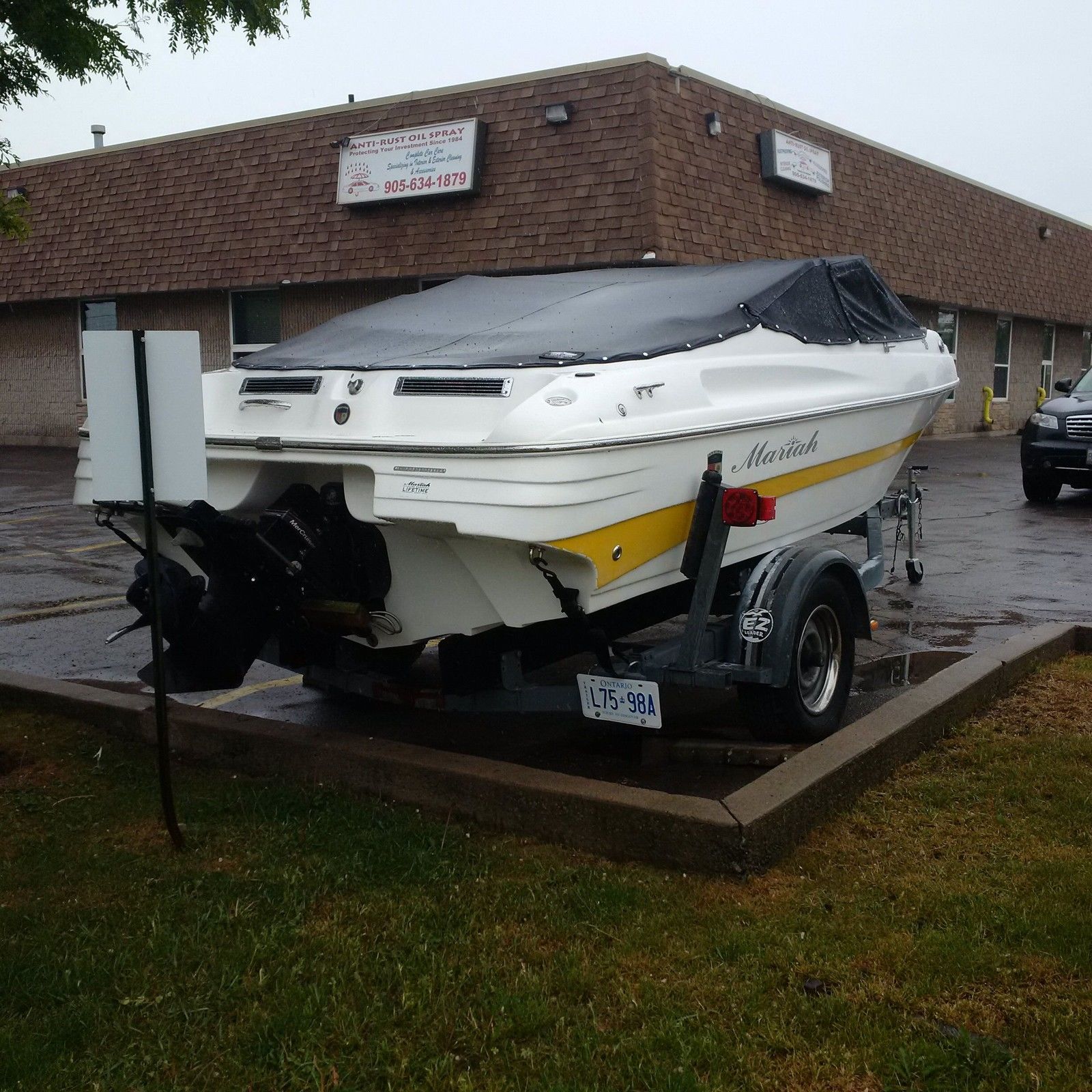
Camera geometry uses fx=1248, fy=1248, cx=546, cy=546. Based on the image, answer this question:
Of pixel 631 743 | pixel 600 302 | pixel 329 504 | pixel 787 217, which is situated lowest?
pixel 631 743

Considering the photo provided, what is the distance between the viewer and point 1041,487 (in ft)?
44.8

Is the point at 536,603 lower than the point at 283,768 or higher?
higher

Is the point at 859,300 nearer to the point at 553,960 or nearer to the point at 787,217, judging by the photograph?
the point at 553,960

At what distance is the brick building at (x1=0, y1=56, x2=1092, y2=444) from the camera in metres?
14.7

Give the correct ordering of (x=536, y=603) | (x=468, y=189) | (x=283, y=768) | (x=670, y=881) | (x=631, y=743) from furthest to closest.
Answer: (x=468, y=189)
(x=631, y=743)
(x=283, y=768)
(x=536, y=603)
(x=670, y=881)

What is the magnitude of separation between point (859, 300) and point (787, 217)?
1118 cm

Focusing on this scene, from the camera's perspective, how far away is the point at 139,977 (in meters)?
3.32

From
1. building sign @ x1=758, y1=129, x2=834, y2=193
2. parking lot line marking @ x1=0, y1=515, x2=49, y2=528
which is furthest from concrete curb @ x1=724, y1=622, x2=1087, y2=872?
building sign @ x1=758, y1=129, x2=834, y2=193

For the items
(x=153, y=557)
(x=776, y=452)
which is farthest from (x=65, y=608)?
(x=776, y=452)

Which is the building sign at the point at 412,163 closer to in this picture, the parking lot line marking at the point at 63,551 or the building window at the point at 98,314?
the building window at the point at 98,314

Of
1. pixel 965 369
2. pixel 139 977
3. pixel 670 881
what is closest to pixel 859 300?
pixel 670 881

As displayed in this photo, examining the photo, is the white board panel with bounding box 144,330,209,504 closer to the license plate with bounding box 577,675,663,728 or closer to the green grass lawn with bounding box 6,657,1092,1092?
the green grass lawn with bounding box 6,657,1092,1092

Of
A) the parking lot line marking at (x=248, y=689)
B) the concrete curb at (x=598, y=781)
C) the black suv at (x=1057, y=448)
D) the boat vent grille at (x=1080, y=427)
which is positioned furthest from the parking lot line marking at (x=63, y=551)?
the boat vent grille at (x=1080, y=427)

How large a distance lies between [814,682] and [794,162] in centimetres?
1350
